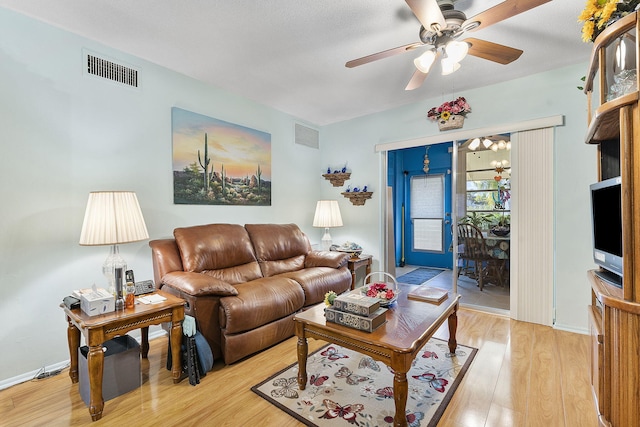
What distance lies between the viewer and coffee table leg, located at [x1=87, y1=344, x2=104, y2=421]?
167cm

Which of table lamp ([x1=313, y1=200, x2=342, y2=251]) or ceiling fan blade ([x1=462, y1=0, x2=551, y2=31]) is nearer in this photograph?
ceiling fan blade ([x1=462, y1=0, x2=551, y2=31])

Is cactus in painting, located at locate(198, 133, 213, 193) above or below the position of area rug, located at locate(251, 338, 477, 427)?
above

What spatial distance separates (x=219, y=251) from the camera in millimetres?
2875

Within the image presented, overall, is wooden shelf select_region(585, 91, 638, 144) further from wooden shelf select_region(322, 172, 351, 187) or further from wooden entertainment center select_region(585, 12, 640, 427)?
wooden shelf select_region(322, 172, 351, 187)

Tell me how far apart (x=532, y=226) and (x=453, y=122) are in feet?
4.69

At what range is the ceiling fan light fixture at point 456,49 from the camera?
186cm

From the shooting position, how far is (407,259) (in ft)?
20.2

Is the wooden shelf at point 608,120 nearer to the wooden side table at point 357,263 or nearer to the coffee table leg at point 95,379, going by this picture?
the wooden side table at point 357,263

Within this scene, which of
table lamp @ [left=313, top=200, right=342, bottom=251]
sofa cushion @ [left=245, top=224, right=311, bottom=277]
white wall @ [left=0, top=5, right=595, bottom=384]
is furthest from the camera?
table lamp @ [left=313, top=200, right=342, bottom=251]

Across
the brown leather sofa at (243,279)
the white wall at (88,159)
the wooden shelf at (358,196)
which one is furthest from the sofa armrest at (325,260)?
the wooden shelf at (358,196)

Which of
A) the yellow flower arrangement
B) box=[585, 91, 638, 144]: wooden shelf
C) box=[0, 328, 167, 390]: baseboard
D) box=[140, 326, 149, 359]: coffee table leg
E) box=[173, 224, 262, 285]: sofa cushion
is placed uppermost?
the yellow flower arrangement

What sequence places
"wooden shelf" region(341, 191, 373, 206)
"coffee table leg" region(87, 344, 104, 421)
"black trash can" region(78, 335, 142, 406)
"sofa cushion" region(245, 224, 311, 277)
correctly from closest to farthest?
1. "coffee table leg" region(87, 344, 104, 421)
2. "black trash can" region(78, 335, 142, 406)
3. "sofa cushion" region(245, 224, 311, 277)
4. "wooden shelf" region(341, 191, 373, 206)

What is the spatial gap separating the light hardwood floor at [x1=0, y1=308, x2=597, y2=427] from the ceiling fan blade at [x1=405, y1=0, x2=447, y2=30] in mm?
2253

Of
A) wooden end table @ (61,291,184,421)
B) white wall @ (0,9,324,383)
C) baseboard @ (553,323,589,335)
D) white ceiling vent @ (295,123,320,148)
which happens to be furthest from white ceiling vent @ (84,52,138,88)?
baseboard @ (553,323,589,335)
